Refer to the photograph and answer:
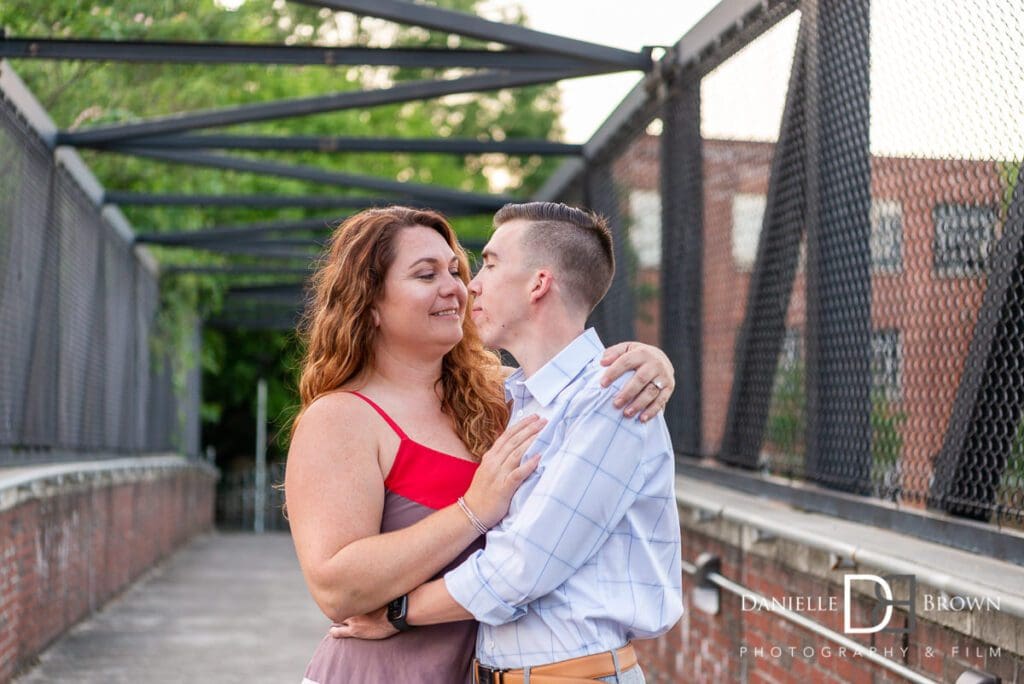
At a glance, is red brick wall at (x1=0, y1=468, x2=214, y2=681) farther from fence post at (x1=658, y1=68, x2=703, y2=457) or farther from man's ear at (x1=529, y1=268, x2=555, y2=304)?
man's ear at (x1=529, y1=268, x2=555, y2=304)

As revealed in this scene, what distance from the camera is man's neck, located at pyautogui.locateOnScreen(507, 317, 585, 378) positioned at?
309 centimetres

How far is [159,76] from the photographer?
40.4ft

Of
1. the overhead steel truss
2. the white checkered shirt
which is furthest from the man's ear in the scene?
the overhead steel truss

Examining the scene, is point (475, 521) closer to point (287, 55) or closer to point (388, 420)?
point (388, 420)

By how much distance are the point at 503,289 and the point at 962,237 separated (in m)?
1.85

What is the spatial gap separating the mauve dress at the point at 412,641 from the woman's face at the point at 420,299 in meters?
0.20

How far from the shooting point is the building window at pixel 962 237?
13.7 ft

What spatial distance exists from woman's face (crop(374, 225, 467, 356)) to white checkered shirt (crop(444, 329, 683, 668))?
1.52 ft

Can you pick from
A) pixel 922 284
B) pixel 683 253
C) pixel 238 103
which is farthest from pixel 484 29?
pixel 238 103

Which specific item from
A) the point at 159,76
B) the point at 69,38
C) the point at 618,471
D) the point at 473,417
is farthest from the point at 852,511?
the point at 159,76

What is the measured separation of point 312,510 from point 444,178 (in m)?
37.0

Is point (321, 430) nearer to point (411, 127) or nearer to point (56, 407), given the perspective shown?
point (56, 407)

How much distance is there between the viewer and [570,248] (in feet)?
10.2

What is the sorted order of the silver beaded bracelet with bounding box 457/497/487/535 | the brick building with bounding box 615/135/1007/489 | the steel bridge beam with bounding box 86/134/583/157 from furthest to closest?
the steel bridge beam with bounding box 86/134/583/157, the brick building with bounding box 615/135/1007/489, the silver beaded bracelet with bounding box 457/497/487/535
